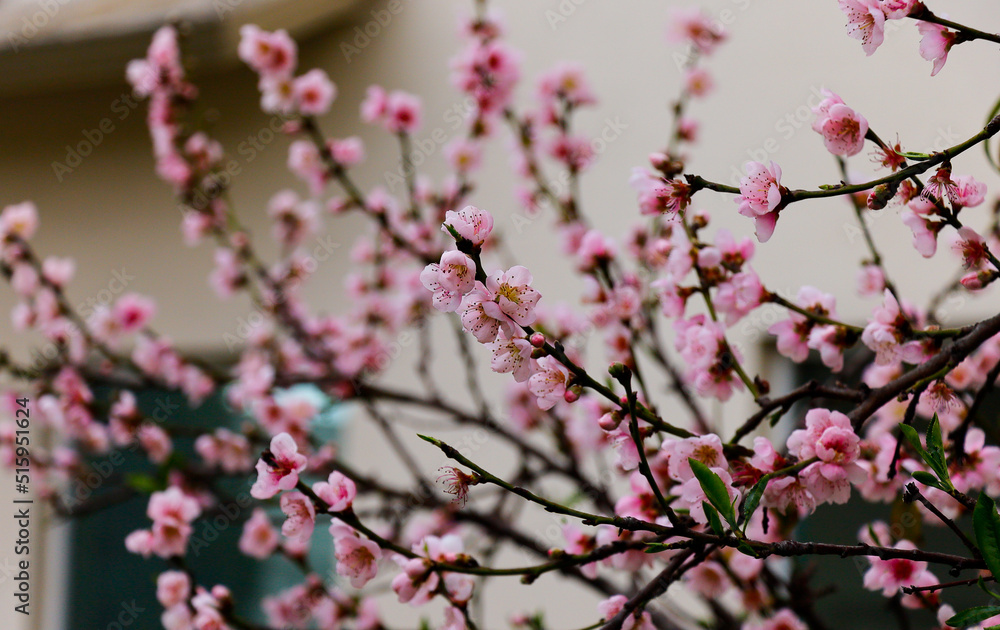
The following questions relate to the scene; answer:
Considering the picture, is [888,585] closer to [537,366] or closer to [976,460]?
[976,460]

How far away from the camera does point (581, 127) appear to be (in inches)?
87.5

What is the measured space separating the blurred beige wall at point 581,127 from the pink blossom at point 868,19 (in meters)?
1.08

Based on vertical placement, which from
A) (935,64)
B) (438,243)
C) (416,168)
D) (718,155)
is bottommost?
(935,64)

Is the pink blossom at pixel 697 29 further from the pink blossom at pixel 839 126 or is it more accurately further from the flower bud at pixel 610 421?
the flower bud at pixel 610 421

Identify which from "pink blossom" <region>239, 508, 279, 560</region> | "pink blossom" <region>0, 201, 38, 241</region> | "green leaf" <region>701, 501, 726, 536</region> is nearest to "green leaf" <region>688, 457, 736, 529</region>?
"green leaf" <region>701, 501, 726, 536</region>

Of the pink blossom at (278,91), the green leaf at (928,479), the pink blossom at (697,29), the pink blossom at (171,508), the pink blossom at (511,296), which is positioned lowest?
the green leaf at (928,479)

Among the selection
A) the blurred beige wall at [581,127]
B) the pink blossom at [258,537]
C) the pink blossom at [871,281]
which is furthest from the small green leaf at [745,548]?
the blurred beige wall at [581,127]

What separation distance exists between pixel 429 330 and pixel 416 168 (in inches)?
18.7

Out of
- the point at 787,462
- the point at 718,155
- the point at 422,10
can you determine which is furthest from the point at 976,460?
the point at 422,10

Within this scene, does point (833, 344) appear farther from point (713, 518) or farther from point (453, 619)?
point (453, 619)

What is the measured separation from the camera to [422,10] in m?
2.41

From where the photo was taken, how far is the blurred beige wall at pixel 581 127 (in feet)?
5.97

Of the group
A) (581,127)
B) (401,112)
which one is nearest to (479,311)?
(401,112)

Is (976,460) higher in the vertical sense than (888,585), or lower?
higher
